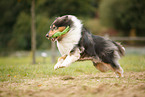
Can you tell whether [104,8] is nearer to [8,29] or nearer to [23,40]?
[23,40]

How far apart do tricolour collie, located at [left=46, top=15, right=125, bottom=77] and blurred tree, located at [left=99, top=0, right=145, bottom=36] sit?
18546mm

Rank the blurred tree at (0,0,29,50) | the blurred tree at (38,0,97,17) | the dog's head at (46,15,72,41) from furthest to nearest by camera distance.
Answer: the blurred tree at (38,0,97,17), the blurred tree at (0,0,29,50), the dog's head at (46,15,72,41)

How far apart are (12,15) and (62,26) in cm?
2451

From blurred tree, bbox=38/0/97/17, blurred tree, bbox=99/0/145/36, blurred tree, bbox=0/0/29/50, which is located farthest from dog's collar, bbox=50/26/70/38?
blurred tree, bbox=0/0/29/50

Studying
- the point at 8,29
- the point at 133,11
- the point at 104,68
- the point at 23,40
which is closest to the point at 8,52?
the point at 23,40

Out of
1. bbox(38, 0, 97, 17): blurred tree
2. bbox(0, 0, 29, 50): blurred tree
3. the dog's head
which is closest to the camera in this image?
the dog's head

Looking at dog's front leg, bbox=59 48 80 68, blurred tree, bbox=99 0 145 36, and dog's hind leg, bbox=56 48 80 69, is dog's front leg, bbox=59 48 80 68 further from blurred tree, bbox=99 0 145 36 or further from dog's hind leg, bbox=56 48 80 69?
blurred tree, bbox=99 0 145 36

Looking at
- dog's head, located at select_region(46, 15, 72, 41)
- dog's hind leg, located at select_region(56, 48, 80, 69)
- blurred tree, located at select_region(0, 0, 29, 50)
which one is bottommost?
dog's hind leg, located at select_region(56, 48, 80, 69)

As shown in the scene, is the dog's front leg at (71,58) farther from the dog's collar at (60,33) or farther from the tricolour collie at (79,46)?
the dog's collar at (60,33)

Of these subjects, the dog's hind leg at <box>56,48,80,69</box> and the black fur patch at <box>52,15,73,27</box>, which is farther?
the black fur patch at <box>52,15,73,27</box>

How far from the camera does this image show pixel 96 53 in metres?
4.98

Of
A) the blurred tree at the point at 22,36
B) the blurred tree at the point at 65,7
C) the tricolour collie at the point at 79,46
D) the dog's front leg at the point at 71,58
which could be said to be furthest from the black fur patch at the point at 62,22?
the blurred tree at the point at 65,7

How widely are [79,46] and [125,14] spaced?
19590mm

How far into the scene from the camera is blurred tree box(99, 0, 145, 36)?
22094mm
